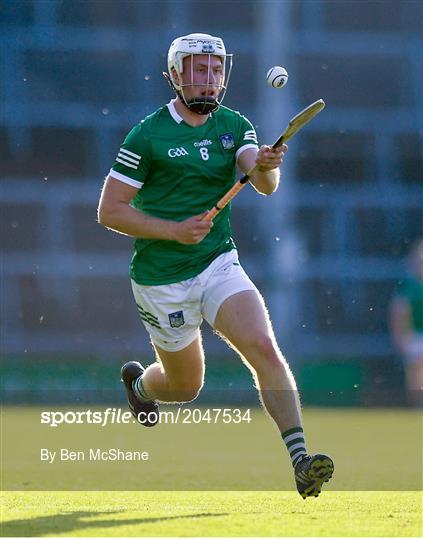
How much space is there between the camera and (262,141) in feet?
45.5

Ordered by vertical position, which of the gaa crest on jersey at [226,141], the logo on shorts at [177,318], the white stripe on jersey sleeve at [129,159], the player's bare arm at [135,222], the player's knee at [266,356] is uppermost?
the gaa crest on jersey at [226,141]

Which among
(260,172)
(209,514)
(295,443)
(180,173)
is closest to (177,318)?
(180,173)

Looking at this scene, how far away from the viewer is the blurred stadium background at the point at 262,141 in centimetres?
1393

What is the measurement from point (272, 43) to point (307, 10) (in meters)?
0.64

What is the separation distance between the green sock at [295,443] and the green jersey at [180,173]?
754 mm

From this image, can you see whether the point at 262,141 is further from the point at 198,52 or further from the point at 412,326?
the point at 198,52

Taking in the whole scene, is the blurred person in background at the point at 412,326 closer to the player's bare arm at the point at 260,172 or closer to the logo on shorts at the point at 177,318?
the logo on shorts at the point at 177,318

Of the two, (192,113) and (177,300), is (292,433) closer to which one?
(177,300)

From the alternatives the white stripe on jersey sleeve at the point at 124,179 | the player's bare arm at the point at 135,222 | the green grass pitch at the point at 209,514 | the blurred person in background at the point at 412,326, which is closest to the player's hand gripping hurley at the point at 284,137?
the player's bare arm at the point at 135,222

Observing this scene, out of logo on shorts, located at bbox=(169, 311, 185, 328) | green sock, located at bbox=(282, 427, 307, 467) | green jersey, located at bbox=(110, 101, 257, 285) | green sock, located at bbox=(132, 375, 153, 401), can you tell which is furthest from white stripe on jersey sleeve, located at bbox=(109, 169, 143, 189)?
green sock, located at bbox=(132, 375, 153, 401)

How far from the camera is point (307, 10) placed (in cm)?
1478

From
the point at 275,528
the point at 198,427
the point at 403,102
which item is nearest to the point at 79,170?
the point at 403,102

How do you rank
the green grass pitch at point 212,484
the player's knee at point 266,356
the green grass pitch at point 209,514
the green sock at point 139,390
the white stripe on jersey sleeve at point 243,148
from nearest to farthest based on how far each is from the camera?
the green grass pitch at point 209,514, the green grass pitch at point 212,484, the player's knee at point 266,356, the white stripe on jersey sleeve at point 243,148, the green sock at point 139,390

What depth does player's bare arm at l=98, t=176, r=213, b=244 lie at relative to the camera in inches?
194
